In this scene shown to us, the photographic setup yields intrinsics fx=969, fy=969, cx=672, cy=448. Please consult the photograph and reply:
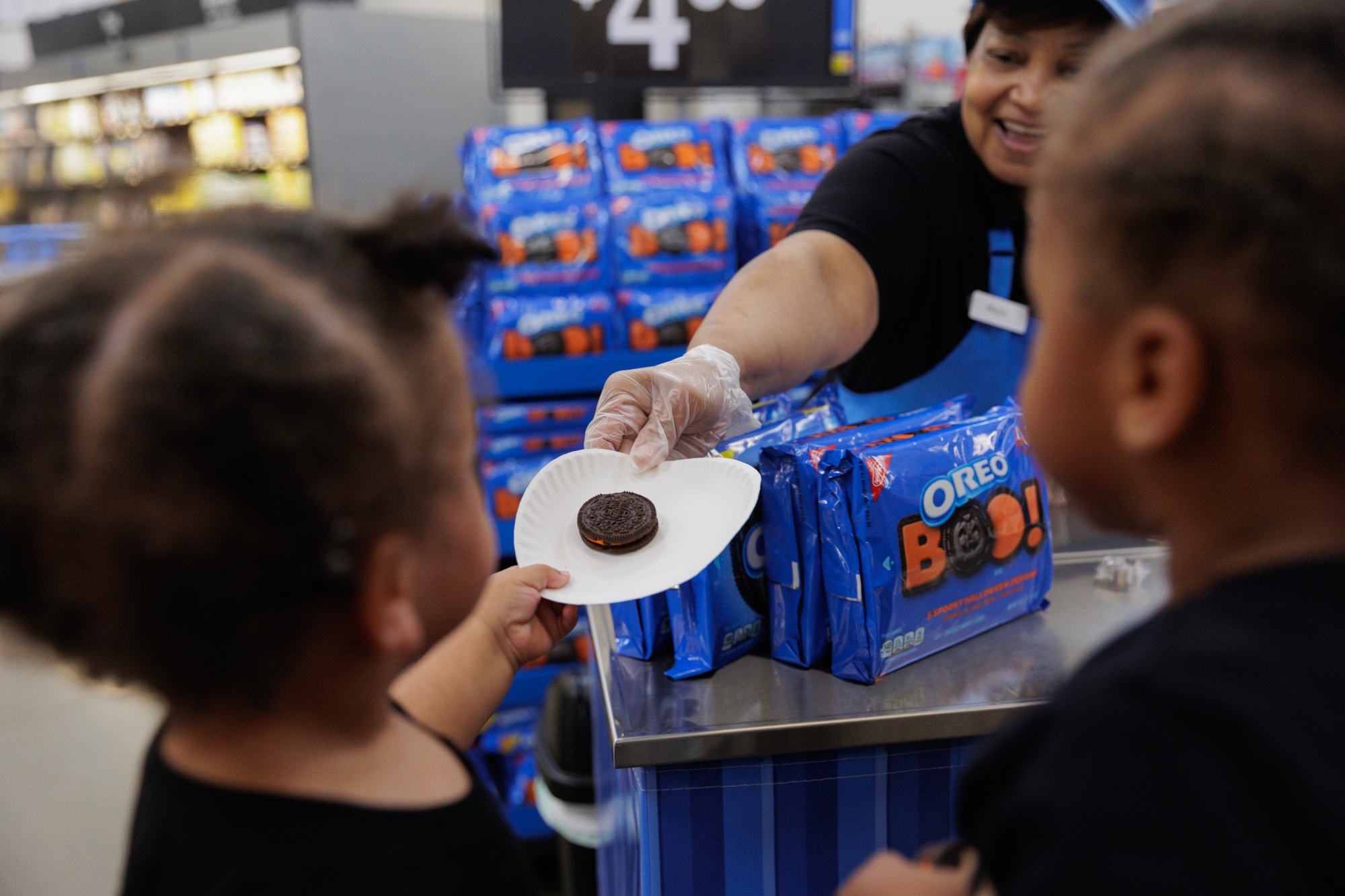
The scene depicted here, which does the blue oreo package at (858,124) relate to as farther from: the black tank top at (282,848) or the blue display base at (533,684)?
the black tank top at (282,848)

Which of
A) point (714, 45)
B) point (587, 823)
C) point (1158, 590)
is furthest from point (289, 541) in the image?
point (714, 45)

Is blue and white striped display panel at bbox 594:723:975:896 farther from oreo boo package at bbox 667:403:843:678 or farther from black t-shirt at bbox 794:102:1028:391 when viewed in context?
black t-shirt at bbox 794:102:1028:391

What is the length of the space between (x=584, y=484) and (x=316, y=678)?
643 mm

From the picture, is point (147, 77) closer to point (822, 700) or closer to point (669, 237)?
point (669, 237)

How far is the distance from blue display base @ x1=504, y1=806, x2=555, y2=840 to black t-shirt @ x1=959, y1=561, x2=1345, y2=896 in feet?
8.02

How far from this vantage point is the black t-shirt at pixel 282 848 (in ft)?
1.98

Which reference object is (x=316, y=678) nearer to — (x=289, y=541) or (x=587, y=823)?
(x=289, y=541)

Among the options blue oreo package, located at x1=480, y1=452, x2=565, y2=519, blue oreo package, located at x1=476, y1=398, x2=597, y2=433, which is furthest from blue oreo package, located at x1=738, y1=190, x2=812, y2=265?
blue oreo package, located at x1=480, y1=452, x2=565, y2=519

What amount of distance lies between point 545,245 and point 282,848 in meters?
2.24

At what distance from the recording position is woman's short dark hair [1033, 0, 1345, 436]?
48cm

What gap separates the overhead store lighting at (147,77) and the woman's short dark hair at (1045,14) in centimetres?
434

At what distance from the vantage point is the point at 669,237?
2.74 meters

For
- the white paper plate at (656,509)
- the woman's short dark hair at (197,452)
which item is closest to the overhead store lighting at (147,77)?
the white paper plate at (656,509)

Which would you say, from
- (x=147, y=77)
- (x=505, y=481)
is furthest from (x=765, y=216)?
(x=147, y=77)
